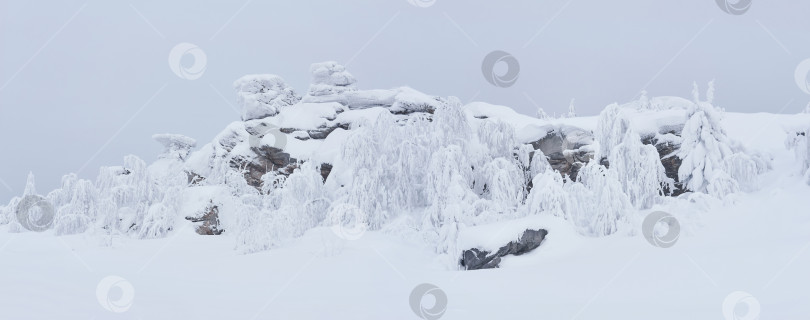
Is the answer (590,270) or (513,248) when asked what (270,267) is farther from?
(590,270)

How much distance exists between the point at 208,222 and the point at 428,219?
8653 mm

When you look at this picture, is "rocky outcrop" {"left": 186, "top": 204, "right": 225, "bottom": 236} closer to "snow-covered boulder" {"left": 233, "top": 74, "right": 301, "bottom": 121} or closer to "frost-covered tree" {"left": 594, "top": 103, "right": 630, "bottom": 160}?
"snow-covered boulder" {"left": 233, "top": 74, "right": 301, "bottom": 121}

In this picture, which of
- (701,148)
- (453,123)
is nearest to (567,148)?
(453,123)

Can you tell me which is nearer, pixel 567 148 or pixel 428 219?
pixel 428 219

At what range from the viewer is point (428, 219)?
602 inches

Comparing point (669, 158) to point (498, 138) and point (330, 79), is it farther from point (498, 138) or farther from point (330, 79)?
point (330, 79)

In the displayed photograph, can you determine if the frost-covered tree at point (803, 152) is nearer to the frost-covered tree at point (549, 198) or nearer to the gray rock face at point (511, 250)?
the frost-covered tree at point (549, 198)

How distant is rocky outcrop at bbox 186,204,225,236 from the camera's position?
1908cm

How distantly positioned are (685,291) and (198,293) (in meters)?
7.42

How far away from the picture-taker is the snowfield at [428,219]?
24.8ft

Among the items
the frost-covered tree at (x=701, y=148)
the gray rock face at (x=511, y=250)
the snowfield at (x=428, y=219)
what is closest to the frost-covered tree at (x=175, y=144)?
the snowfield at (x=428, y=219)

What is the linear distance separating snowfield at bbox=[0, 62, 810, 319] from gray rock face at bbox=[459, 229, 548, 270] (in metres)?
0.18

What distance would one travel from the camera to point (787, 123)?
50.5ft

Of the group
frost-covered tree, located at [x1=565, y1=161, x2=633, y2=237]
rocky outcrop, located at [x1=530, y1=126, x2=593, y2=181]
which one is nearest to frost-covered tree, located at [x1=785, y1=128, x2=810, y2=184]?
frost-covered tree, located at [x1=565, y1=161, x2=633, y2=237]
